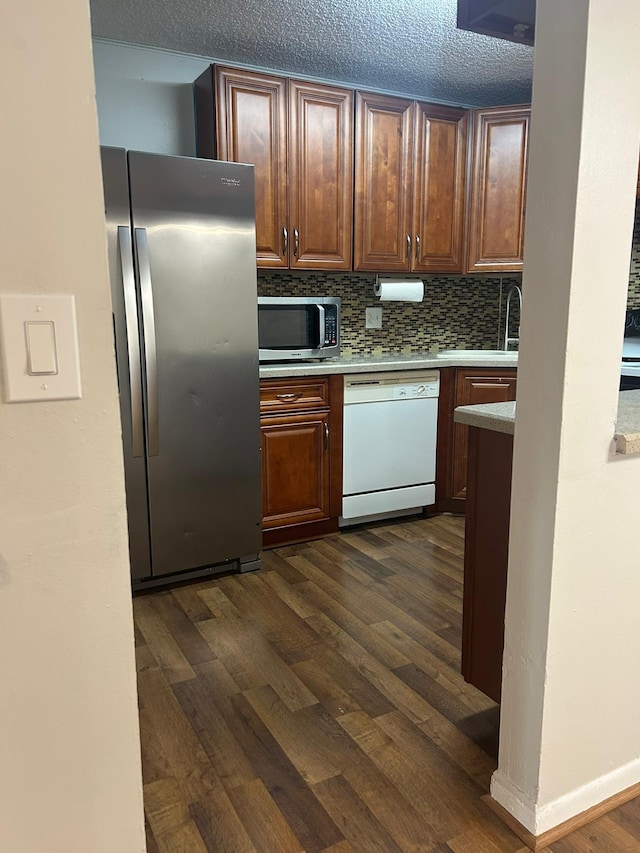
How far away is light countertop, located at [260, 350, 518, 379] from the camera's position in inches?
123

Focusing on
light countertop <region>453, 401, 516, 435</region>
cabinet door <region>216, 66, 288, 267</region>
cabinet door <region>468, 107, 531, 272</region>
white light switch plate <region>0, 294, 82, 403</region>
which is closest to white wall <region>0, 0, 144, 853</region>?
white light switch plate <region>0, 294, 82, 403</region>

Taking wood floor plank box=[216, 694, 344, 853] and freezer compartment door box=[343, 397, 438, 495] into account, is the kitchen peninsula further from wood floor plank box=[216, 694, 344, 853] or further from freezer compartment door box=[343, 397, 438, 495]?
freezer compartment door box=[343, 397, 438, 495]

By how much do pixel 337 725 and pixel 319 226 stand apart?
2416mm

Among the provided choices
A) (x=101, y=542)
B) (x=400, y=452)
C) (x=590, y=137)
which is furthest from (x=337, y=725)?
(x=400, y=452)

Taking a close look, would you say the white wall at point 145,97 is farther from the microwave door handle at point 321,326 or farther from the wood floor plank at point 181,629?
the wood floor plank at point 181,629

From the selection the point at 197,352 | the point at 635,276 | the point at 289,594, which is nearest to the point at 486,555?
the point at 289,594

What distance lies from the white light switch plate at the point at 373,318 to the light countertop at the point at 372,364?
20cm

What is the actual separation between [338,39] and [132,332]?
5.72 ft

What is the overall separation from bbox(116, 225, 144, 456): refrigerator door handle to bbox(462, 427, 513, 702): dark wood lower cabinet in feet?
4.64

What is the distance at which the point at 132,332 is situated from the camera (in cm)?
250

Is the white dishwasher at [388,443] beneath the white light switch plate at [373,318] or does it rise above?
beneath

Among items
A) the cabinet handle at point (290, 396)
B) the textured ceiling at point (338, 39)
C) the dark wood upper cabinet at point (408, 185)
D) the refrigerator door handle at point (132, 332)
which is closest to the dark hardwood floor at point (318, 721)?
the refrigerator door handle at point (132, 332)

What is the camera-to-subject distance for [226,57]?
326 cm

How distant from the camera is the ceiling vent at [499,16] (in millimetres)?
1600
